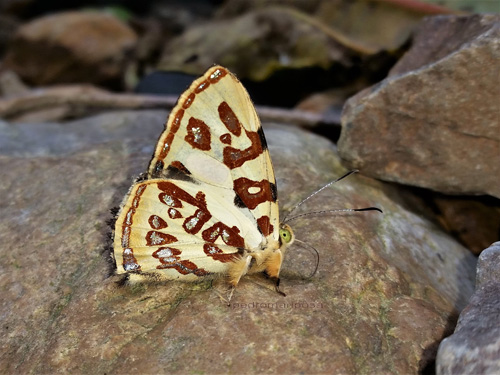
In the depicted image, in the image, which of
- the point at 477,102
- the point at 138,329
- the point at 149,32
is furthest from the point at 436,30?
the point at 149,32

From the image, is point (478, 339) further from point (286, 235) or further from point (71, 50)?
point (71, 50)

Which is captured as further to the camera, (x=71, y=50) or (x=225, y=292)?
(x=71, y=50)

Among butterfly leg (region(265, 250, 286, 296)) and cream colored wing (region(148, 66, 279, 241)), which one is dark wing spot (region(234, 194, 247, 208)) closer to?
cream colored wing (region(148, 66, 279, 241))

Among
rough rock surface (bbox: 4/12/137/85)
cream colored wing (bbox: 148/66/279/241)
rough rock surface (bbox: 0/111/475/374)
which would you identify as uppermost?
cream colored wing (bbox: 148/66/279/241)

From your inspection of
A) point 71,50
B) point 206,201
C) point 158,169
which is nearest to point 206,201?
point 206,201

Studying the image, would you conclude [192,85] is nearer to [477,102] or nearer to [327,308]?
[327,308]

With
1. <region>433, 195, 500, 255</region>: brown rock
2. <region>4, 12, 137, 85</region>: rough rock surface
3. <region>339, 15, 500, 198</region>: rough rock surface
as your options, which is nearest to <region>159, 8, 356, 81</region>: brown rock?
<region>4, 12, 137, 85</region>: rough rock surface

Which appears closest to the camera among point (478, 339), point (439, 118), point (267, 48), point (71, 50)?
point (478, 339)

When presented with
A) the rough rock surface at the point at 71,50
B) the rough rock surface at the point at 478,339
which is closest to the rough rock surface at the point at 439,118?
the rough rock surface at the point at 478,339
